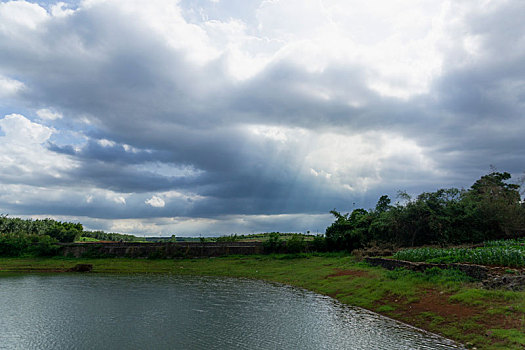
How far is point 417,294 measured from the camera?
2409 cm

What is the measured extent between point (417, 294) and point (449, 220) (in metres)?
26.4

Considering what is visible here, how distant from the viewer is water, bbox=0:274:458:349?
685 inches

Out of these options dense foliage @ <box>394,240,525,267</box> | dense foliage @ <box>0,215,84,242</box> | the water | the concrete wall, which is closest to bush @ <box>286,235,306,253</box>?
the concrete wall

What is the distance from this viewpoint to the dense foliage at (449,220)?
46062mm

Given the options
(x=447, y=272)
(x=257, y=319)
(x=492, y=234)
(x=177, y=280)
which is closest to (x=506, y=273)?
(x=447, y=272)

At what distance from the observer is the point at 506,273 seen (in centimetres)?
2211

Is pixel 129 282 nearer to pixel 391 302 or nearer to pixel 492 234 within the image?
pixel 391 302

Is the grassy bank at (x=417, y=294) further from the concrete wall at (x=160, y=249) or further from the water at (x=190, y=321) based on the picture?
the concrete wall at (x=160, y=249)

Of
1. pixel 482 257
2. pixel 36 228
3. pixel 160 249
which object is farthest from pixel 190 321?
pixel 36 228

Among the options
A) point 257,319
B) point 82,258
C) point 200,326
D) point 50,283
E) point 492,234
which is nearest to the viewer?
point 200,326

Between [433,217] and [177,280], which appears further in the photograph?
[433,217]

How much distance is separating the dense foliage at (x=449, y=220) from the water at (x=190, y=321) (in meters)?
23.6

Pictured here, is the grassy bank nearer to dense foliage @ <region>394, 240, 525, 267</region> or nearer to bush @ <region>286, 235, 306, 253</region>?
dense foliage @ <region>394, 240, 525, 267</region>

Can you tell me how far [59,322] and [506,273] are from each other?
28.6 meters
